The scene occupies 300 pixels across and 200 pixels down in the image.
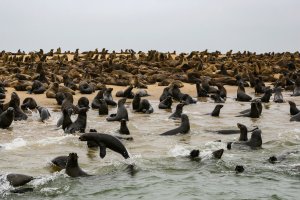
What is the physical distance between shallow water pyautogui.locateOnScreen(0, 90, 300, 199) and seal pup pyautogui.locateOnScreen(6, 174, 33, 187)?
10cm

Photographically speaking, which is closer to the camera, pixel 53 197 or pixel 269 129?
pixel 53 197

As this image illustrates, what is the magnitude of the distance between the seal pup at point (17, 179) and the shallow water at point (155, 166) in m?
0.10

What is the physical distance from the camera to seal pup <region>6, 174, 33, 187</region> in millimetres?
8914

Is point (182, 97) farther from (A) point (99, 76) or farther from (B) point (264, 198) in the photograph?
(B) point (264, 198)

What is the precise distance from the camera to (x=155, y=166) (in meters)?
10.6

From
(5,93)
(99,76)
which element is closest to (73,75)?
(99,76)

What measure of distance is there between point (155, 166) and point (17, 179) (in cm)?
284

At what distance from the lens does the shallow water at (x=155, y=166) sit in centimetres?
893

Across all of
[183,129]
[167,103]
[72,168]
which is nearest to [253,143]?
[183,129]

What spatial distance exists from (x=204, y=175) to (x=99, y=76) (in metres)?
18.7

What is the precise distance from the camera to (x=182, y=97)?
21.6 m

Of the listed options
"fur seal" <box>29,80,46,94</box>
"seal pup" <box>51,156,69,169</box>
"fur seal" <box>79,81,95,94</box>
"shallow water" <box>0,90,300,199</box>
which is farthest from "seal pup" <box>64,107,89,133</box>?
"fur seal" <box>79,81,95,94</box>

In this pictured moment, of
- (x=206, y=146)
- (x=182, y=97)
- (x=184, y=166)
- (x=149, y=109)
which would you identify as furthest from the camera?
(x=182, y=97)

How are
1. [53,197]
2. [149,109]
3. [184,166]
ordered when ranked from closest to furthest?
[53,197]
[184,166]
[149,109]
